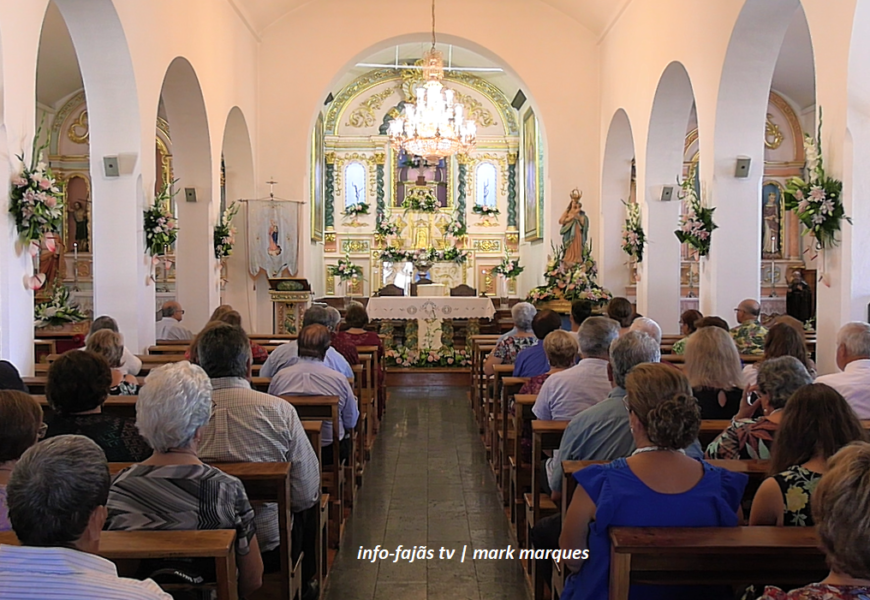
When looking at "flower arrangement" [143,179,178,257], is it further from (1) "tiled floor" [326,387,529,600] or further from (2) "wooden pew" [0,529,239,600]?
(2) "wooden pew" [0,529,239,600]

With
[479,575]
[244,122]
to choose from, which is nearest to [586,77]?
[244,122]

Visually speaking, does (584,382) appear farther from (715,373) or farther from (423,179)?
(423,179)

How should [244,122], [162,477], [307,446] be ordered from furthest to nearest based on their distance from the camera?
[244,122] < [307,446] < [162,477]

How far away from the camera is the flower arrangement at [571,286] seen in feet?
38.7

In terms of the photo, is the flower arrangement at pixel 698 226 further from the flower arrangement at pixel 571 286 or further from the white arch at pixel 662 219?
the flower arrangement at pixel 571 286

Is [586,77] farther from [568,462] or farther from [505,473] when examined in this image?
[568,462]

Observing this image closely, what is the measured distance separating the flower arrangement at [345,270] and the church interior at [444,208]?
0.25m

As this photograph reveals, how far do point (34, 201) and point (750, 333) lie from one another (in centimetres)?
553

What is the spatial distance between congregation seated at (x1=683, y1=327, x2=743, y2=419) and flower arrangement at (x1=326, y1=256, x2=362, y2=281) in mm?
11993

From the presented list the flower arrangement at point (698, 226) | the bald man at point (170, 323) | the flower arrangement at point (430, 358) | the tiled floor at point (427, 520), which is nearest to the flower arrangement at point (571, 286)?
the flower arrangement at point (430, 358)

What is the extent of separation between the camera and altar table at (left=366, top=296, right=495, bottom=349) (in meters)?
11.9

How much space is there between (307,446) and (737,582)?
5.86 ft

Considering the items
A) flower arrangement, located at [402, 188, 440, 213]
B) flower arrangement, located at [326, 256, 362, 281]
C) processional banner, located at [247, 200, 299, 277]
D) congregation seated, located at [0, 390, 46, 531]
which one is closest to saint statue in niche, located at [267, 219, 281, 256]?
processional banner, located at [247, 200, 299, 277]

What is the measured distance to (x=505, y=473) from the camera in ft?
19.0
